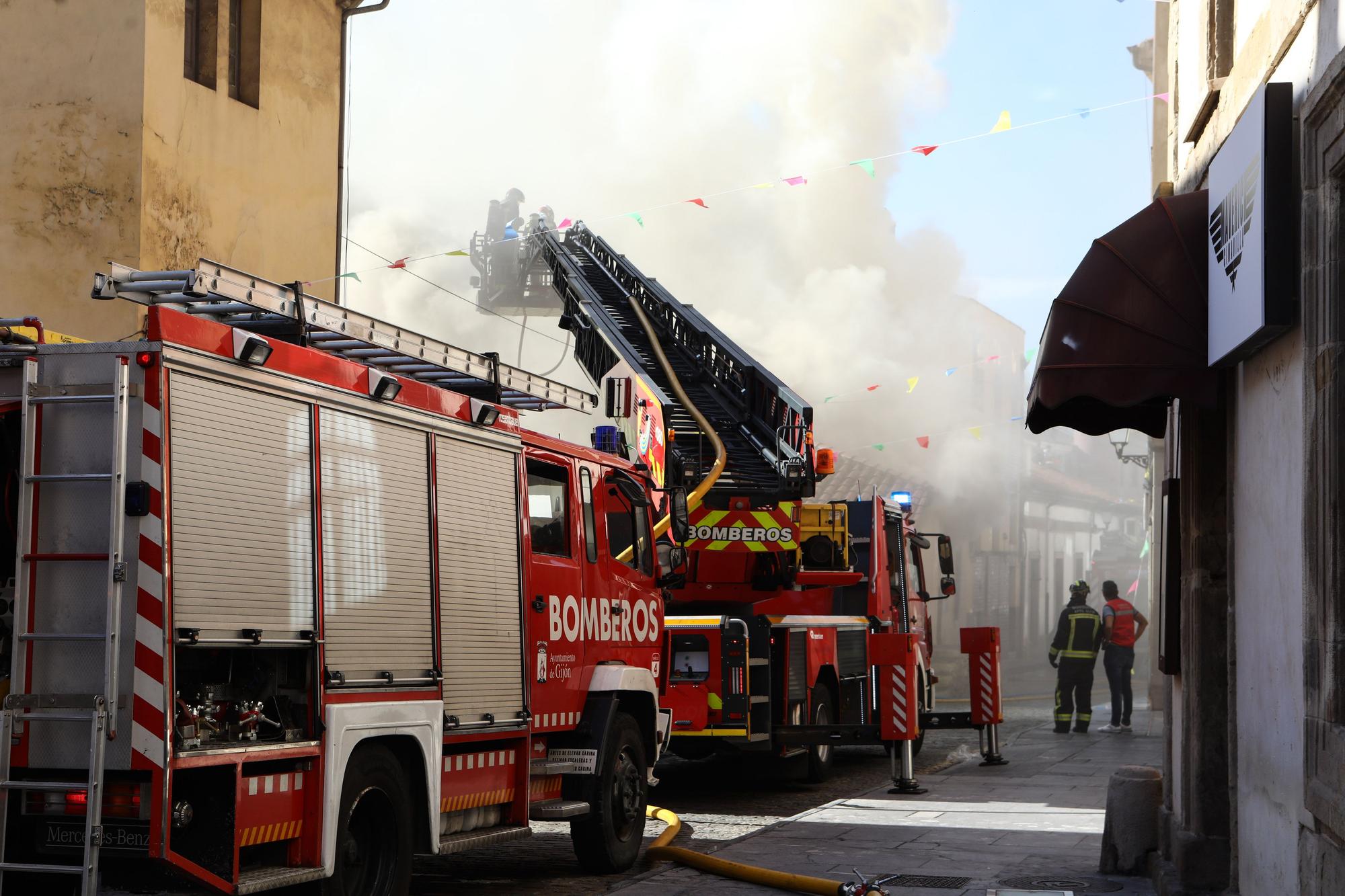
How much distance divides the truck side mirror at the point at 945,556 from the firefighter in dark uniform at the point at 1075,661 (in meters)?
3.12

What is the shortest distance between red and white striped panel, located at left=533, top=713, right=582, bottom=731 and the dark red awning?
3.14 metres

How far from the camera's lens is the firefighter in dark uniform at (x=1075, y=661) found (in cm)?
1780

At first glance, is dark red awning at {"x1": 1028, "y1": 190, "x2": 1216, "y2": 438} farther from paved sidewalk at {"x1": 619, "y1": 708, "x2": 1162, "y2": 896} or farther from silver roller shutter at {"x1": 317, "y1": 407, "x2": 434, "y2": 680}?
silver roller shutter at {"x1": 317, "y1": 407, "x2": 434, "y2": 680}

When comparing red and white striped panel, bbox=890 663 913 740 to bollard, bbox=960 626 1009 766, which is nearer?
red and white striped panel, bbox=890 663 913 740

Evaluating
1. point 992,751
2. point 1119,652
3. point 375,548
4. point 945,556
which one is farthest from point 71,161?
point 1119,652

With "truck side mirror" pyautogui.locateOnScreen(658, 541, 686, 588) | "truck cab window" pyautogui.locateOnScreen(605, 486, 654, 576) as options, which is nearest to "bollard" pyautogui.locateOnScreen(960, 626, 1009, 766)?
"truck side mirror" pyautogui.locateOnScreen(658, 541, 686, 588)

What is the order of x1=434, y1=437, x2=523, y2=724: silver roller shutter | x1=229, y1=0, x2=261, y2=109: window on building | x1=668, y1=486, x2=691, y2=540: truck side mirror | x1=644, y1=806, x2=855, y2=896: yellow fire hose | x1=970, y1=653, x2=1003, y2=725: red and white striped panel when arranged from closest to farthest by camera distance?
x1=434, y1=437, x2=523, y2=724: silver roller shutter → x1=644, y1=806, x2=855, y2=896: yellow fire hose → x1=668, y1=486, x2=691, y2=540: truck side mirror → x1=970, y1=653, x2=1003, y2=725: red and white striped panel → x1=229, y1=0, x2=261, y2=109: window on building

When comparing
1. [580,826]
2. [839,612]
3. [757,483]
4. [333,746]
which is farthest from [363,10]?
[333,746]

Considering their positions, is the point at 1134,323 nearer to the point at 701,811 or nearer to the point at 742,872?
the point at 742,872

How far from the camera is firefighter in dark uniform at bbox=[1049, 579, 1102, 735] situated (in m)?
17.8

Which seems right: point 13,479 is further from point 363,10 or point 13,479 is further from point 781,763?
point 363,10

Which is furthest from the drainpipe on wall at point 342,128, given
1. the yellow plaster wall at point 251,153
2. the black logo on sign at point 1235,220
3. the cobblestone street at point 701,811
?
the black logo on sign at point 1235,220

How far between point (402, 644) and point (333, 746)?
0.78 meters

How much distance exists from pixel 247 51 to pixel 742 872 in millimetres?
10212
